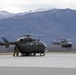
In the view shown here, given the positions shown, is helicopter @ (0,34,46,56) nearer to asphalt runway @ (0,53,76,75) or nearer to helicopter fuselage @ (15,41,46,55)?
helicopter fuselage @ (15,41,46,55)

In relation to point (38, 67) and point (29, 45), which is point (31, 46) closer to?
point (29, 45)

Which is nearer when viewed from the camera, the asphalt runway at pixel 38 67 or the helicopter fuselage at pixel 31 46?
the asphalt runway at pixel 38 67

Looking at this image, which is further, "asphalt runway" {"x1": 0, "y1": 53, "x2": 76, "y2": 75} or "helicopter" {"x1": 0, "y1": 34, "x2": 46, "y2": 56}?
"helicopter" {"x1": 0, "y1": 34, "x2": 46, "y2": 56}

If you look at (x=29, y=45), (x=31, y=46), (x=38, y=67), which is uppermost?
(x=29, y=45)

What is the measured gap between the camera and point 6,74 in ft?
61.4

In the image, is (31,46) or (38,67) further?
(31,46)

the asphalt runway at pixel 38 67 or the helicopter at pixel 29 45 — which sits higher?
the helicopter at pixel 29 45

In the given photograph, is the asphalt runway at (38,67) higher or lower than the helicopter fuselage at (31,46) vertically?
lower

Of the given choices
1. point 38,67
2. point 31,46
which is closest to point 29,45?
point 31,46

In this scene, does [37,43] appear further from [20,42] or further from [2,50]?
[2,50]

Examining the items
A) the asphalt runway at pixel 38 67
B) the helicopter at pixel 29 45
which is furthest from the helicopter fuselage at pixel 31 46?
the asphalt runway at pixel 38 67

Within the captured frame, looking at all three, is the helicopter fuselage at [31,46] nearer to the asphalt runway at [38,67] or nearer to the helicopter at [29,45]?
the helicopter at [29,45]

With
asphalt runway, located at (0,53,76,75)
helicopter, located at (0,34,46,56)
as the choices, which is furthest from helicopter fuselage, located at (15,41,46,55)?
asphalt runway, located at (0,53,76,75)

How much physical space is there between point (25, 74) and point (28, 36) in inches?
1230
